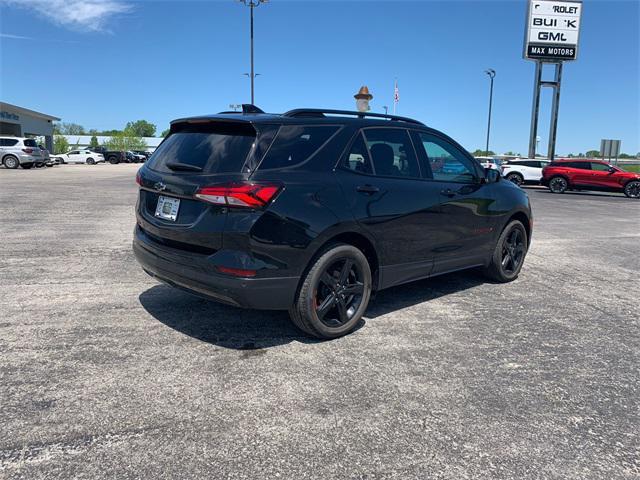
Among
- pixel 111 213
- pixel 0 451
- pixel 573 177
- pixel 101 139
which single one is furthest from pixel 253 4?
pixel 101 139

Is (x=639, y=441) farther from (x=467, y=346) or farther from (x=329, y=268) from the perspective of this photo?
(x=329, y=268)

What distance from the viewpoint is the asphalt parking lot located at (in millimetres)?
2383

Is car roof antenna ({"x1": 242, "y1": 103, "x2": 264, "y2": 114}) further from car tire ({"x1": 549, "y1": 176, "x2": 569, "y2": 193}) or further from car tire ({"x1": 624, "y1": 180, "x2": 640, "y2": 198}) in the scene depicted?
car tire ({"x1": 624, "y1": 180, "x2": 640, "y2": 198})

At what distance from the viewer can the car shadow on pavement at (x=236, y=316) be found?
3.84 meters

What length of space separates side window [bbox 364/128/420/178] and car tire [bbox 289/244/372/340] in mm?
823

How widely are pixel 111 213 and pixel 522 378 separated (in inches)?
382

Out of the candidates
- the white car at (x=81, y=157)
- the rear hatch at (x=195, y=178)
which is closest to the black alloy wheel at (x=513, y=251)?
the rear hatch at (x=195, y=178)

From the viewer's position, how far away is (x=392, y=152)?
171 inches

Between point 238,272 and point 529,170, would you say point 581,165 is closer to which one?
point 529,170

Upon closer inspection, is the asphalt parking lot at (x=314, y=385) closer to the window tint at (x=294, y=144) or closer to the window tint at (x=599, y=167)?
the window tint at (x=294, y=144)

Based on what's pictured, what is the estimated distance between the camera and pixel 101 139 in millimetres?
117188

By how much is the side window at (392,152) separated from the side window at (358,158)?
0.07m

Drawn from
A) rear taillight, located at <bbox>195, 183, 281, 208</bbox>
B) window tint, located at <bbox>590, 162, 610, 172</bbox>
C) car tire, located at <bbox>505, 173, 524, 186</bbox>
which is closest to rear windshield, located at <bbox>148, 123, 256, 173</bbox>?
rear taillight, located at <bbox>195, 183, 281, 208</bbox>

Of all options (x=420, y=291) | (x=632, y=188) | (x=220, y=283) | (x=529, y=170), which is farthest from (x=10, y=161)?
(x=632, y=188)
